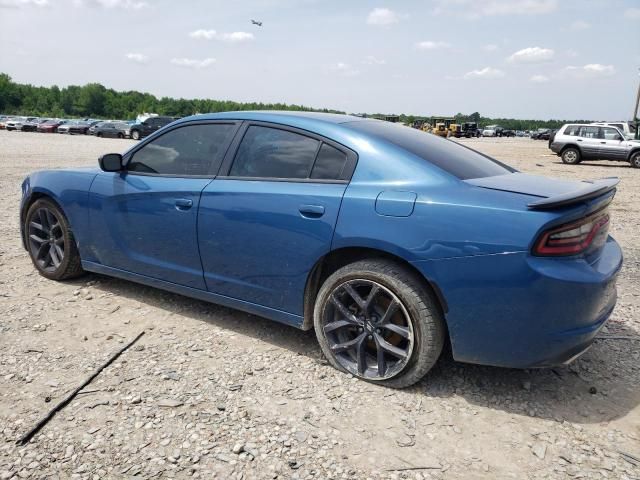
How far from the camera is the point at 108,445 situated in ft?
7.55

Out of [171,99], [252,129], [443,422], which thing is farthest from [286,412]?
[171,99]

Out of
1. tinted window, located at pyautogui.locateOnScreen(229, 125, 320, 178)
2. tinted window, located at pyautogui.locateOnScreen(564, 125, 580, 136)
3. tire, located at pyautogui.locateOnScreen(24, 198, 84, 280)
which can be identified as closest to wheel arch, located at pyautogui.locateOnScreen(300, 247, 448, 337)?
tinted window, located at pyautogui.locateOnScreen(229, 125, 320, 178)

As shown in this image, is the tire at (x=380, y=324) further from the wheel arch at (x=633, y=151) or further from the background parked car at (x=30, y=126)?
the background parked car at (x=30, y=126)

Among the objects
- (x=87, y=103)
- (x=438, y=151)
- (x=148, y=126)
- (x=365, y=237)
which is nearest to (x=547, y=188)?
(x=438, y=151)

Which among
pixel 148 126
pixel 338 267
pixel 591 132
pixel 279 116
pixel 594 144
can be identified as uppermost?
pixel 279 116

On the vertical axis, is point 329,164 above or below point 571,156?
above

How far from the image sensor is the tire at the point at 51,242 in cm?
418

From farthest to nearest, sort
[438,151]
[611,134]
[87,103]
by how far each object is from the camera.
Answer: [87,103], [611,134], [438,151]

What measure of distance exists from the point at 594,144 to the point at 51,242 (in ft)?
67.8

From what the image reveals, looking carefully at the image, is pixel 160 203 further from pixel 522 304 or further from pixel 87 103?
pixel 87 103

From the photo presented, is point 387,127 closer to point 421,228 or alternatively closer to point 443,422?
point 421,228

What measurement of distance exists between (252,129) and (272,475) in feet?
7.00

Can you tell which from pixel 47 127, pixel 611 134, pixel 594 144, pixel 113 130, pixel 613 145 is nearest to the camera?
pixel 613 145

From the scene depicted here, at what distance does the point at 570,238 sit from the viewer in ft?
7.85
